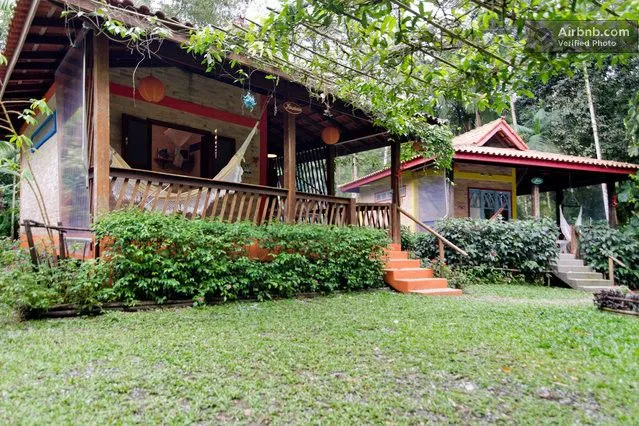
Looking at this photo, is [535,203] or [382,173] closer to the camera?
[535,203]

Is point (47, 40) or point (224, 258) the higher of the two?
point (47, 40)

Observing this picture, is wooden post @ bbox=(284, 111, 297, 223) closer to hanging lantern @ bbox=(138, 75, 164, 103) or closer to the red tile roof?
hanging lantern @ bbox=(138, 75, 164, 103)

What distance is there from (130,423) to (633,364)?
340cm

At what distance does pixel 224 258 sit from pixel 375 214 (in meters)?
4.07

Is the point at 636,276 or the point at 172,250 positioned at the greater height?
the point at 172,250

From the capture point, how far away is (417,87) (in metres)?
4.50

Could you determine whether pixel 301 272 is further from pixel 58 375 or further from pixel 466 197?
pixel 466 197

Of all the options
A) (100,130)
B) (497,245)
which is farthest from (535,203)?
(100,130)

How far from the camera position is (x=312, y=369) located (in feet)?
8.79

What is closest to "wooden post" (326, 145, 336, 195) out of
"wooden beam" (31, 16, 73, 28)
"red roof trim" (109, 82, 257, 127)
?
"red roof trim" (109, 82, 257, 127)

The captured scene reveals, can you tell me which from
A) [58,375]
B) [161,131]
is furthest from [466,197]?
[58,375]

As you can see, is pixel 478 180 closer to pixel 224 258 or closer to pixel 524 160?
pixel 524 160

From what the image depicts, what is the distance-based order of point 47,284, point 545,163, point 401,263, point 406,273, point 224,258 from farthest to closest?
point 545,163 < point 401,263 < point 406,273 < point 224,258 < point 47,284

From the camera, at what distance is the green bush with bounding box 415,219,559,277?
9164 millimetres
